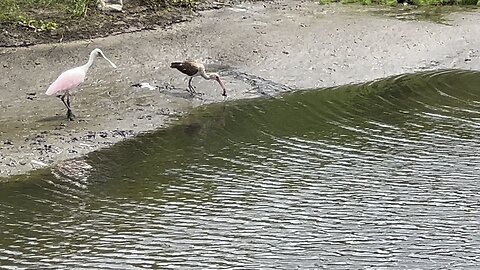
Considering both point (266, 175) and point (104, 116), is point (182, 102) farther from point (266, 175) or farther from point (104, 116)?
point (266, 175)

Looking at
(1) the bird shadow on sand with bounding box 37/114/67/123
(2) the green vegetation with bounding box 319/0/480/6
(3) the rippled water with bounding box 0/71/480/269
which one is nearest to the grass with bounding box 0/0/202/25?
(1) the bird shadow on sand with bounding box 37/114/67/123

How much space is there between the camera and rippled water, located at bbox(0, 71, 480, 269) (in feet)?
22.0

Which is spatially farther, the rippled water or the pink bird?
the pink bird

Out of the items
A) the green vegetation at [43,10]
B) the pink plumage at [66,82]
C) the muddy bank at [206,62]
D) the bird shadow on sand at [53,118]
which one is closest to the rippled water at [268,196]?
the muddy bank at [206,62]

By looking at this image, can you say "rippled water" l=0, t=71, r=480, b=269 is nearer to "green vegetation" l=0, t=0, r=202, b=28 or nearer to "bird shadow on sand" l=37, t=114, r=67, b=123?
"bird shadow on sand" l=37, t=114, r=67, b=123

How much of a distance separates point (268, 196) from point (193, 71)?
3982 mm

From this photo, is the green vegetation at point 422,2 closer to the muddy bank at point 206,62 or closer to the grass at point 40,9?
the muddy bank at point 206,62

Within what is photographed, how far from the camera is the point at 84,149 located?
932 cm

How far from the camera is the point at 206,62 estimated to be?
1302 cm

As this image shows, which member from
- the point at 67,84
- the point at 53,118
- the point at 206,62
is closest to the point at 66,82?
the point at 67,84

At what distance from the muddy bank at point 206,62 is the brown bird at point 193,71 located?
142 millimetres

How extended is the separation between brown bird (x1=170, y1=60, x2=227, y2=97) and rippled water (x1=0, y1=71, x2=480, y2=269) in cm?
73

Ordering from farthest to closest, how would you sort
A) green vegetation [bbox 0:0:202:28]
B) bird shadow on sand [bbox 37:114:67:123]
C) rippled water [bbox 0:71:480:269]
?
1. green vegetation [bbox 0:0:202:28]
2. bird shadow on sand [bbox 37:114:67:123]
3. rippled water [bbox 0:71:480:269]

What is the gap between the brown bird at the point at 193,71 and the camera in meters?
11.5
